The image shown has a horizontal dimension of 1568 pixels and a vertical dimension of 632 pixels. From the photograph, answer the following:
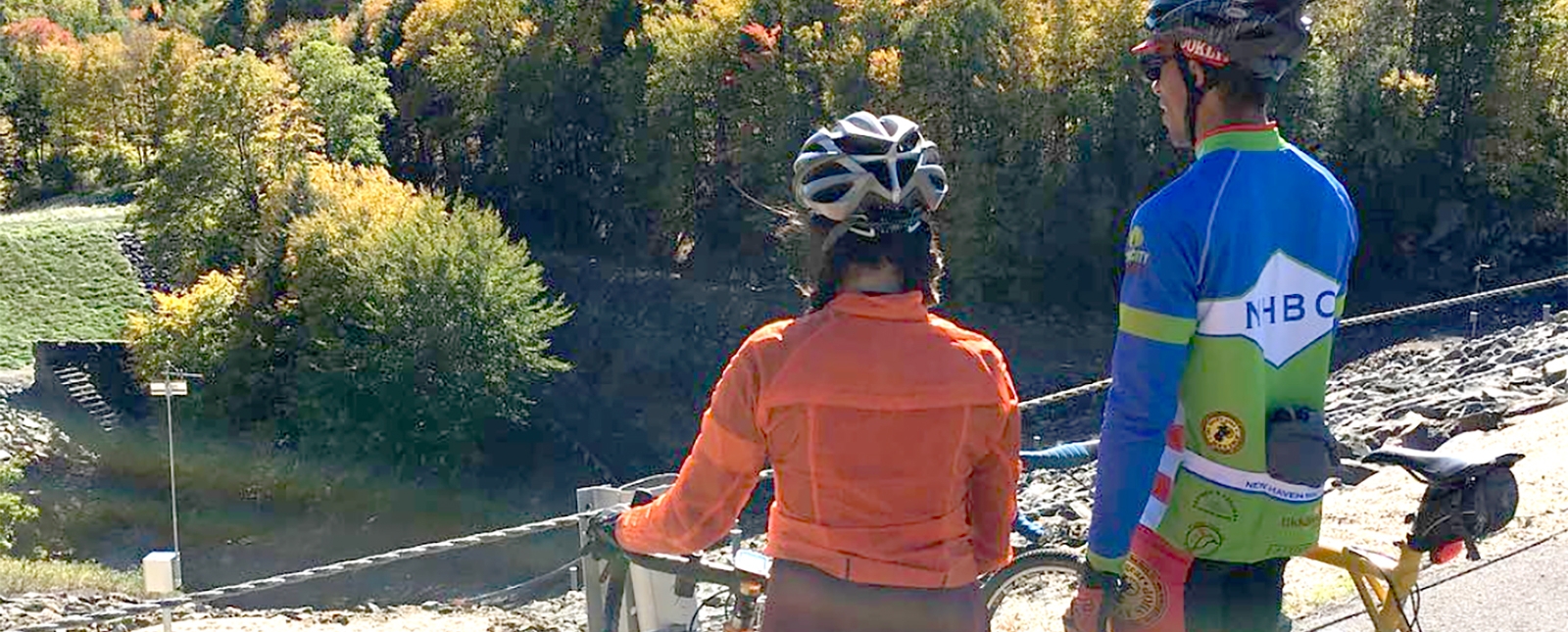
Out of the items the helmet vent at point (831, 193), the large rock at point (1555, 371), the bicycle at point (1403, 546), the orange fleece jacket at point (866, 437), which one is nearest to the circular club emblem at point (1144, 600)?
the bicycle at point (1403, 546)

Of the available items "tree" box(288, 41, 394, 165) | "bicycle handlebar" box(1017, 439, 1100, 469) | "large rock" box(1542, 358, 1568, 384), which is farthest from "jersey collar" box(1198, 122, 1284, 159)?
"tree" box(288, 41, 394, 165)

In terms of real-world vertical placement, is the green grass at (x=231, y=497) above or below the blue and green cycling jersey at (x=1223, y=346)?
below

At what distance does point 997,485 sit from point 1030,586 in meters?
1.60

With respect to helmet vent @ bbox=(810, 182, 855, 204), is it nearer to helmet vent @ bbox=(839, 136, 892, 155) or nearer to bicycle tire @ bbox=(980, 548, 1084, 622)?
helmet vent @ bbox=(839, 136, 892, 155)

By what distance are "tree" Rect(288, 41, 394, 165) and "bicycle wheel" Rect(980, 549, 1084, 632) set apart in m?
32.9

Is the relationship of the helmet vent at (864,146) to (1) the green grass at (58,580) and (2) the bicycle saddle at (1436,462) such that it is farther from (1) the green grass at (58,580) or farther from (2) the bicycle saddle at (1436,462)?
(1) the green grass at (58,580)

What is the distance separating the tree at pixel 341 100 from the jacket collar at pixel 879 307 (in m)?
34.4

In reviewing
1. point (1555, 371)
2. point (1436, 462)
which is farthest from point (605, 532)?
point (1555, 371)

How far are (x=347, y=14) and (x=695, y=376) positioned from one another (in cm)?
3479

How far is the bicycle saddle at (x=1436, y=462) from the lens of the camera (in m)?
2.89

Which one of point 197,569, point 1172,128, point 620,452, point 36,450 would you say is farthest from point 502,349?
point 1172,128

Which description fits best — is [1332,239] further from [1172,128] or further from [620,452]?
[620,452]

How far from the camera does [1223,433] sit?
→ 2459mm

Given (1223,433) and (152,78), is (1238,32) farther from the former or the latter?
(152,78)
